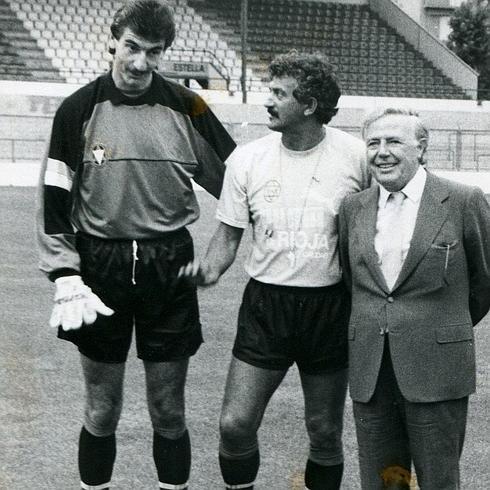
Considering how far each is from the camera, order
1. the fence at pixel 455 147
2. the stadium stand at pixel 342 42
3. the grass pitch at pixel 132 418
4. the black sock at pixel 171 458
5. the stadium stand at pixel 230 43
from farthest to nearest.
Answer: the stadium stand at pixel 342 42 < the stadium stand at pixel 230 43 < the fence at pixel 455 147 < the grass pitch at pixel 132 418 < the black sock at pixel 171 458

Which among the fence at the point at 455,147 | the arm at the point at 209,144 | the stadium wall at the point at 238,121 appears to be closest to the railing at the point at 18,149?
the stadium wall at the point at 238,121

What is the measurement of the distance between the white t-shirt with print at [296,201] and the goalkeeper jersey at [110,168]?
10.3 inches

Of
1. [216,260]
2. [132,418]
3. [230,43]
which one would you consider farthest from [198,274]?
[230,43]

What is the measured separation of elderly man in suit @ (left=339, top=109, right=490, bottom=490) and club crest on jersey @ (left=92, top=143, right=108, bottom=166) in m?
0.97

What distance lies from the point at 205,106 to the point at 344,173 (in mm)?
619

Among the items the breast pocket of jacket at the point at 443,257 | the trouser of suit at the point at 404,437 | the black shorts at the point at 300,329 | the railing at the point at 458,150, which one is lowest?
the railing at the point at 458,150

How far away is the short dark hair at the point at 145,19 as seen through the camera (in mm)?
3556

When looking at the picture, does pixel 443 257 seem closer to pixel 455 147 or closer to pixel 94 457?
pixel 94 457

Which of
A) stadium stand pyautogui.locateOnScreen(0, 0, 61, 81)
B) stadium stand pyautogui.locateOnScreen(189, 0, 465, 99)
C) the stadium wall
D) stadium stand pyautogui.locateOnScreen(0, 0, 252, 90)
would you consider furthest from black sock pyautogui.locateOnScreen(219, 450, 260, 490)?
stadium stand pyautogui.locateOnScreen(189, 0, 465, 99)

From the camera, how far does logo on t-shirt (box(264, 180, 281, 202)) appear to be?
→ 3.65 m

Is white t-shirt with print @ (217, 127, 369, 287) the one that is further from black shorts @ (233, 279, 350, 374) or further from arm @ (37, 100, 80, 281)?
arm @ (37, 100, 80, 281)

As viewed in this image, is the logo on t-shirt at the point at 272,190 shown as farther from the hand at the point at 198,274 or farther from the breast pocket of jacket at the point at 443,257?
the breast pocket of jacket at the point at 443,257

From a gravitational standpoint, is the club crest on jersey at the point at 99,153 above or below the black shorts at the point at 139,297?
above

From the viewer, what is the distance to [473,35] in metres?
35.9
